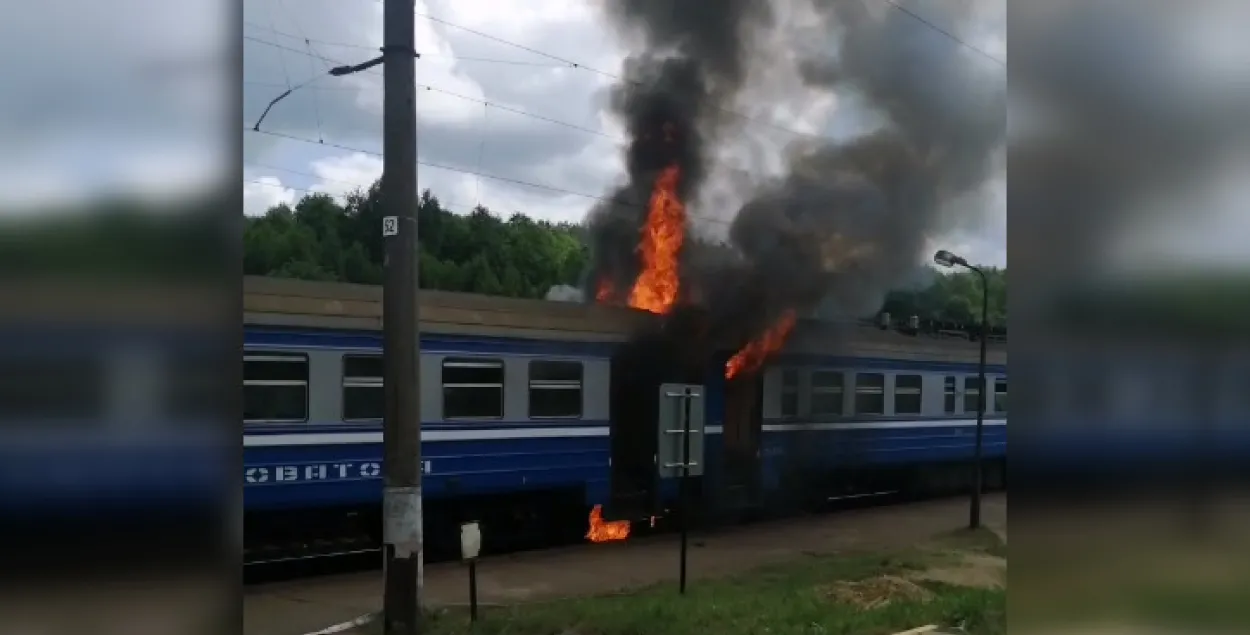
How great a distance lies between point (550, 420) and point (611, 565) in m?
1.59

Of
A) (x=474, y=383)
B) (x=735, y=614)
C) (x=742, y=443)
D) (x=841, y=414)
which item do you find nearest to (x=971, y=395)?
(x=841, y=414)

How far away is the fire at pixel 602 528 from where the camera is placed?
1012 cm

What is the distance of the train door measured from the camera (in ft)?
37.0

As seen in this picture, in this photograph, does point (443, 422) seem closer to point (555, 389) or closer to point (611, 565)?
point (555, 389)

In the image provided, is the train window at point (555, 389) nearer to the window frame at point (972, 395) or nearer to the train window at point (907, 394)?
the train window at point (907, 394)

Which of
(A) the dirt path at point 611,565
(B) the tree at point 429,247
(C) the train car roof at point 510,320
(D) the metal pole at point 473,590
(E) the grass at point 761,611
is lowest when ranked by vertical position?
(A) the dirt path at point 611,565

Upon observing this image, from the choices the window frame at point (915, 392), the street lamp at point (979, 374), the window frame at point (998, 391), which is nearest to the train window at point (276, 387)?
the street lamp at point (979, 374)

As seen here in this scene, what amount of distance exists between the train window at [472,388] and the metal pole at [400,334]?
245 centimetres

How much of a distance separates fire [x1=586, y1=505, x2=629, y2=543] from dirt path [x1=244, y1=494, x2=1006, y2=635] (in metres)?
0.11

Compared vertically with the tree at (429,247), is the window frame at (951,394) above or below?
below

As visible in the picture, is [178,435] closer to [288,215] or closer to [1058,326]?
[1058,326]

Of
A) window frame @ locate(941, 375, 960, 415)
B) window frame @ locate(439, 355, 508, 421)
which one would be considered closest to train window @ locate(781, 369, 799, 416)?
window frame @ locate(941, 375, 960, 415)

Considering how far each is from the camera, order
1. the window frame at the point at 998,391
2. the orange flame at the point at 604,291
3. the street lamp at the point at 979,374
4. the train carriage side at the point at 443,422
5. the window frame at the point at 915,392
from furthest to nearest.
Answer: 1. the window frame at the point at 915,392
2. the window frame at the point at 998,391
3. the orange flame at the point at 604,291
4. the street lamp at the point at 979,374
5. the train carriage side at the point at 443,422

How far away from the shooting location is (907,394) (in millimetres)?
11656
